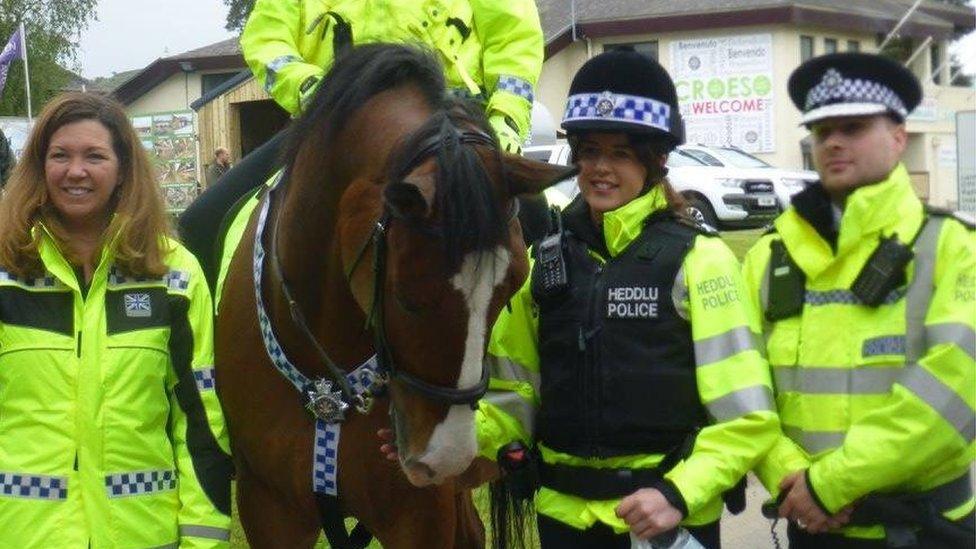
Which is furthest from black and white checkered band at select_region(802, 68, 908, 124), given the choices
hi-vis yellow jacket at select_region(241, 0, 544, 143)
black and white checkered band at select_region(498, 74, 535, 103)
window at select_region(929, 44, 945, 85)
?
window at select_region(929, 44, 945, 85)

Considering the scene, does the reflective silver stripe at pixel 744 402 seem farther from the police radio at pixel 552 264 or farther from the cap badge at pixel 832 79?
the cap badge at pixel 832 79

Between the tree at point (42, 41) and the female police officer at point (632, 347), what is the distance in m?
36.7

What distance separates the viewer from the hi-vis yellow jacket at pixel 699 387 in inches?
113

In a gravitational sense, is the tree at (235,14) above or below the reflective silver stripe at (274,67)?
above

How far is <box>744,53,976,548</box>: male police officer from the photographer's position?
2711 mm

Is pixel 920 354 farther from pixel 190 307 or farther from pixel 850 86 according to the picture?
pixel 190 307

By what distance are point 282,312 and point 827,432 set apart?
5.33 feet

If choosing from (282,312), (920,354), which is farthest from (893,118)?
(282,312)

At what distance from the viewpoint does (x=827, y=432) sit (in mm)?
2957

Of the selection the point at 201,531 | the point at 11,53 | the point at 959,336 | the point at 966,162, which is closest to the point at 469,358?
the point at 201,531

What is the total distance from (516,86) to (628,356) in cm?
169

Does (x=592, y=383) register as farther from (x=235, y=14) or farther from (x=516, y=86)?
(x=235, y=14)

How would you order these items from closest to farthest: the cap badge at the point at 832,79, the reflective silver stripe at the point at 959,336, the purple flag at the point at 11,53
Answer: the reflective silver stripe at the point at 959,336 < the cap badge at the point at 832,79 < the purple flag at the point at 11,53

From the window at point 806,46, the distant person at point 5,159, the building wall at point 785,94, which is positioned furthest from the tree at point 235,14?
the distant person at point 5,159
